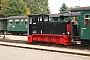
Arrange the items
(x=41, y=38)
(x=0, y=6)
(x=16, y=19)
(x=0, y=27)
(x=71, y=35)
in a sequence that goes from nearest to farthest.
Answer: (x=71, y=35)
(x=41, y=38)
(x=16, y=19)
(x=0, y=27)
(x=0, y=6)

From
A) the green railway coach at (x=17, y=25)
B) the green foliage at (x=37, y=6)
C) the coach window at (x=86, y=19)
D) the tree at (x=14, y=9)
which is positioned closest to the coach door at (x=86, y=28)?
the coach window at (x=86, y=19)

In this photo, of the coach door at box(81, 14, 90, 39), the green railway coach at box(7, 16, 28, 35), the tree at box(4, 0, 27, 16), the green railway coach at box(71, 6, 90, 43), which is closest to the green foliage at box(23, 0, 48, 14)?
the tree at box(4, 0, 27, 16)

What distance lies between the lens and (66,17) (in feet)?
79.0

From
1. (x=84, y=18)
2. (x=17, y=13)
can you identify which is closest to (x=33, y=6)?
(x=17, y=13)

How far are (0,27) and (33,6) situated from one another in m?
44.9

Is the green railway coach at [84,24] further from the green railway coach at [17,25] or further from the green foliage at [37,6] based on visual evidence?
the green foliage at [37,6]

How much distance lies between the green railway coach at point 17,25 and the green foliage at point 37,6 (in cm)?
4510

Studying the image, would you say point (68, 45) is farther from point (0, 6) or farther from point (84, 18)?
point (0, 6)

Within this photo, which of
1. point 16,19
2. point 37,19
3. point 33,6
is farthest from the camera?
point 33,6

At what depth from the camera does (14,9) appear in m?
65.8

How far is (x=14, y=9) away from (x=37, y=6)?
32133 millimetres

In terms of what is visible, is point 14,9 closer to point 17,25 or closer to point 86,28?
point 17,25

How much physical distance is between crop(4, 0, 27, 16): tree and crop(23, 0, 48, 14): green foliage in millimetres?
24556

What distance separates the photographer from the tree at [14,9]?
65.9 meters
